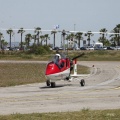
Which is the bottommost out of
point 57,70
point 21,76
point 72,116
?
point 21,76

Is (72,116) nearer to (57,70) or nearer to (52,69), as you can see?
(52,69)

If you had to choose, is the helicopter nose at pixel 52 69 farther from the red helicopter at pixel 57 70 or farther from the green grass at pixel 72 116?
the green grass at pixel 72 116

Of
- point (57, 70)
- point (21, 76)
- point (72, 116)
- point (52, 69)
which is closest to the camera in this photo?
point (72, 116)

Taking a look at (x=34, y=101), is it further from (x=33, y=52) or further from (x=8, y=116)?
(x=33, y=52)

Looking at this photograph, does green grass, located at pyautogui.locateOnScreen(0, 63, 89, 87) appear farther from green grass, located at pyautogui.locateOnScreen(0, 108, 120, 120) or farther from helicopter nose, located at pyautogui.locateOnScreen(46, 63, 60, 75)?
green grass, located at pyautogui.locateOnScreen(0, 108, 120, 120)

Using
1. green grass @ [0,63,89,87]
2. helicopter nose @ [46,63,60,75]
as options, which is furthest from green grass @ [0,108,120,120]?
green grass @ [0,63,89,87]

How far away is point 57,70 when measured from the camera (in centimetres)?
2459

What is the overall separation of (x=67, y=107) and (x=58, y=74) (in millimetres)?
10012

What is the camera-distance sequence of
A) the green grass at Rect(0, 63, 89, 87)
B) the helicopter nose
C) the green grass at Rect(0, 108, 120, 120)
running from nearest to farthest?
the green grass at Rect(0, 108, 120, 120) → the helicopter nose → the green grass at Rect(0, 63, 89, 87)

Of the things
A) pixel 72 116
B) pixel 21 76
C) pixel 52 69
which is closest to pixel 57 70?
pixel 52 69

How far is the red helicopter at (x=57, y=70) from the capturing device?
24422 millimetres

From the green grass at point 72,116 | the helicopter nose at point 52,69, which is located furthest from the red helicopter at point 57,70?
the green grass at point 72,116

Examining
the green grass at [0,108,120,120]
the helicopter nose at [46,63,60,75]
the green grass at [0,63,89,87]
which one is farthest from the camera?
the green grass at [0,63,89,87]

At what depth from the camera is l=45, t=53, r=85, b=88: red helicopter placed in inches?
961
